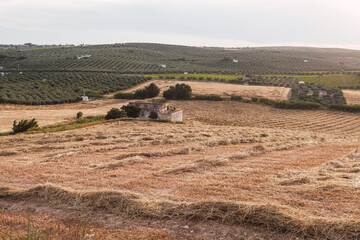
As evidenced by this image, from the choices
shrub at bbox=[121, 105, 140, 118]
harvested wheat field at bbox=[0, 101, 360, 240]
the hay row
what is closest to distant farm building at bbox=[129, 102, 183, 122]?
shrub at bbox=[121, 105, 140, 118]

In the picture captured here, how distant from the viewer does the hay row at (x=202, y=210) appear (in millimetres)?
5867

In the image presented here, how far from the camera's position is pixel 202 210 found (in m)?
6.66

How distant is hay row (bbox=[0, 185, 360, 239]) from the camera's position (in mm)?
5867

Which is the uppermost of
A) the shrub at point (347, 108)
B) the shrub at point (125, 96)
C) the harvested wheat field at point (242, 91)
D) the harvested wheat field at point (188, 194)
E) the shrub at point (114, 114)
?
the harvested wheat field at point (188, 194)

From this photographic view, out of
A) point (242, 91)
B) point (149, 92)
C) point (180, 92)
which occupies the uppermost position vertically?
point (242, 91)

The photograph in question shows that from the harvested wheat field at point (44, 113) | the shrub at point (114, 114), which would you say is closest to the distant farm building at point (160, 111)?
the shrub at point (114, 114)

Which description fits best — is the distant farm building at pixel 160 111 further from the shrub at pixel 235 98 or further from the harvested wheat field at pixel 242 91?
the harvested wheat field at pixel 242 91

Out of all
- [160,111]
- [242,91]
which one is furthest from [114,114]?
[242,91]

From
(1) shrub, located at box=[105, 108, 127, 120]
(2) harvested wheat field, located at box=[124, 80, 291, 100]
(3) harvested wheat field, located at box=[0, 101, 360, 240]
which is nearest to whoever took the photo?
(3) harvested wheat field, located at box=[0, 101, 360, 240]

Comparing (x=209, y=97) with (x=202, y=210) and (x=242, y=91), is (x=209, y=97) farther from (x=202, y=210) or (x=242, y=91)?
(x=202, y=210)

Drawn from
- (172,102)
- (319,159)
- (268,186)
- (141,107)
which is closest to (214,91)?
(172,102)

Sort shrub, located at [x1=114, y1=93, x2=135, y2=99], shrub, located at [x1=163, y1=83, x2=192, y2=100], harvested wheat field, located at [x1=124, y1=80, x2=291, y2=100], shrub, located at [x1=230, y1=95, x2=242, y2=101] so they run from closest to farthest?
1. shrub, located at [x1=230, y1=95, x2=242, y2=101]
2. shrub, located at [x1=163, y1=83, x2=192, y2=100]
3. harvested wheat field, located at [x1=124, y1=80, x2=291, y2=100]
4. shrub, located at [x1=114, y1=93, x2=135, y2=99]

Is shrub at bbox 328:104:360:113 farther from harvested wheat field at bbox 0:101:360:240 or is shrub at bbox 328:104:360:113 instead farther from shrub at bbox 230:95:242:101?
harvested wheat field at bbox 0:101:360:240

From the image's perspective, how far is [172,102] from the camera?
198 ft
